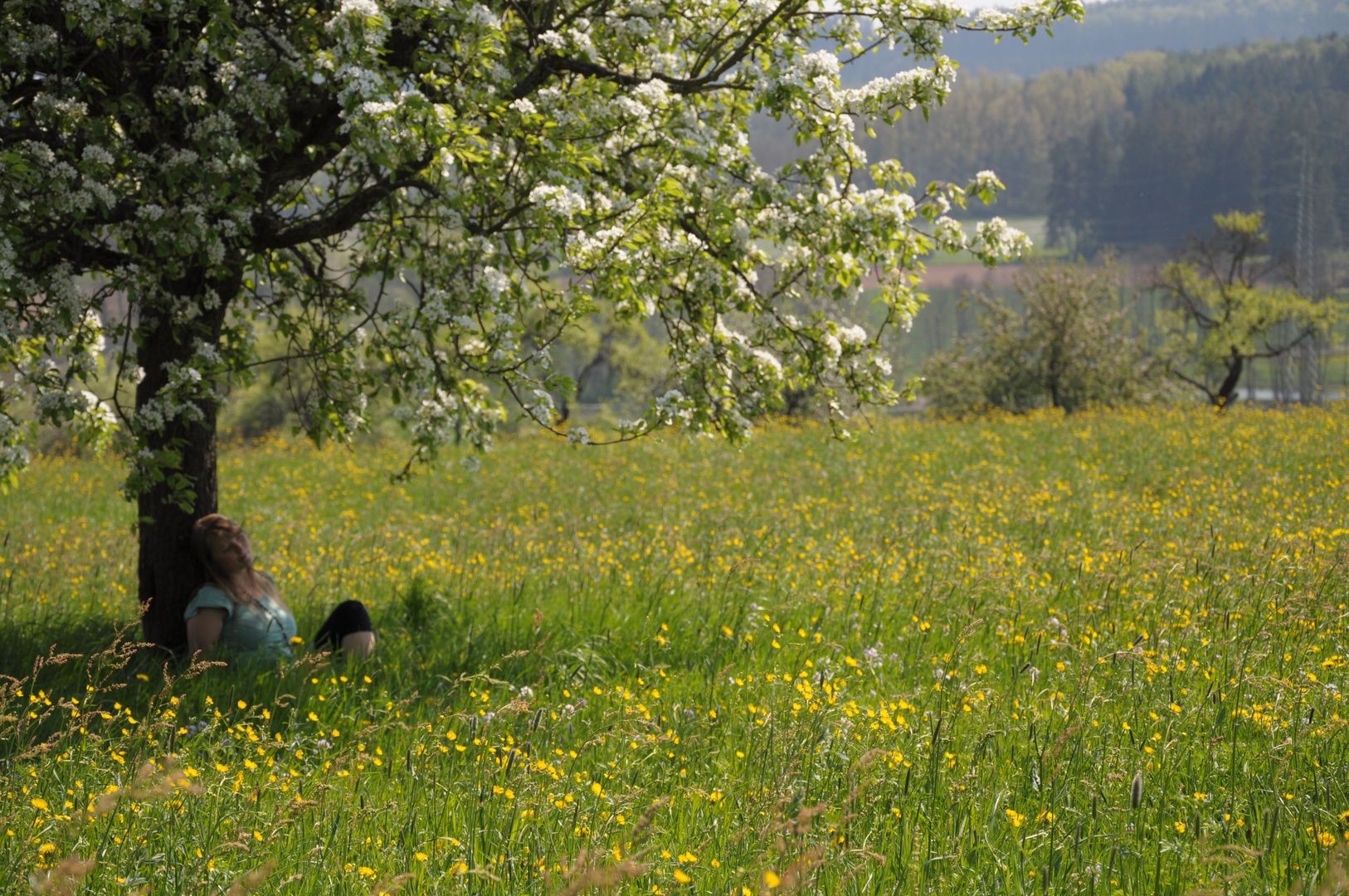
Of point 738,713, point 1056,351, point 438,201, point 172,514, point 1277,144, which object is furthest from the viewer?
point 1277,144

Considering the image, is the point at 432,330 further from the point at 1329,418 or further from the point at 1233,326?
the point at 1233,326

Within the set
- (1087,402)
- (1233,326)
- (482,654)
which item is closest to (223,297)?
(482,654)

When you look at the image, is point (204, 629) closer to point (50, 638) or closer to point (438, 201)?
point (50, 638)

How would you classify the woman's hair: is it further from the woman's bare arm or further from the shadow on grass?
the shadow on grass

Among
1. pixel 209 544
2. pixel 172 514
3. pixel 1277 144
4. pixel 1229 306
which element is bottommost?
pixel 209 544

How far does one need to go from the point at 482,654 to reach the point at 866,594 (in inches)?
127

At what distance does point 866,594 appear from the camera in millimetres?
7746

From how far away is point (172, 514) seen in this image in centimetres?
702

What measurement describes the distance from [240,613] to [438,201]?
3.30 metres

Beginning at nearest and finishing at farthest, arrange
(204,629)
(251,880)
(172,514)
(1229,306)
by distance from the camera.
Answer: (251,880) < (204,629) < (172,514) < (1229,306)

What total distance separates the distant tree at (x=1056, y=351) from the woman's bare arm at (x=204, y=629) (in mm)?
29930

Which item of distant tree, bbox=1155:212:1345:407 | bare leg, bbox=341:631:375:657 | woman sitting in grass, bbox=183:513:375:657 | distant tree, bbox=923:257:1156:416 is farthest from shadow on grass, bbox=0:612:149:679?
distant tree, bbox=1155:212:1345:407

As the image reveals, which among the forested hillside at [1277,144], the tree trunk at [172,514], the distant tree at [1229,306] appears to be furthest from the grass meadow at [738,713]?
the forested hillside at [1277,144]

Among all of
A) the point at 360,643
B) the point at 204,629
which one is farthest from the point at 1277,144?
the point at 204,629
